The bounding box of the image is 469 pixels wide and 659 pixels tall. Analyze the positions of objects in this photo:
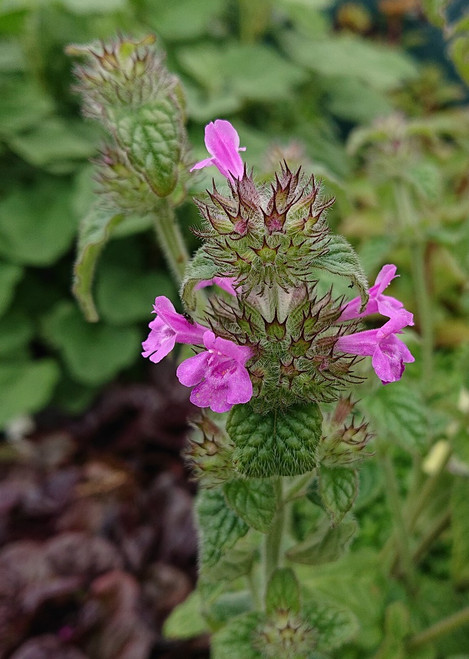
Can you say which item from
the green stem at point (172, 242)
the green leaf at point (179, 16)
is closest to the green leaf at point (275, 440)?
the green stem at point (172, 242)

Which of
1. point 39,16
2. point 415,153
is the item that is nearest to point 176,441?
point 415,153

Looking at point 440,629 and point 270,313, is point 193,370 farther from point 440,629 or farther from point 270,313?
point 440,629

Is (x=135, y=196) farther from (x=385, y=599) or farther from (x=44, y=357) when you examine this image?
(x=44, y=357)

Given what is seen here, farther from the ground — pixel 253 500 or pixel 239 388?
pixel 239 388

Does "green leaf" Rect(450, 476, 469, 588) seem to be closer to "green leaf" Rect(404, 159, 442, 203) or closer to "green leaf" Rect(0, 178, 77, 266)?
"green leaf" Rect(404, 159, 442, 203)

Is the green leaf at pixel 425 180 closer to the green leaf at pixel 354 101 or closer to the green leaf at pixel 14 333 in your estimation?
the green leaf at pixel 14 333

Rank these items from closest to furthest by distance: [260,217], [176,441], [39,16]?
[260,217]
[176,441]
[39,16]

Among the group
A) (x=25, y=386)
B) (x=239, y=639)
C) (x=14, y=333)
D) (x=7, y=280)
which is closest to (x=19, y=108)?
(x=7, y=280)
